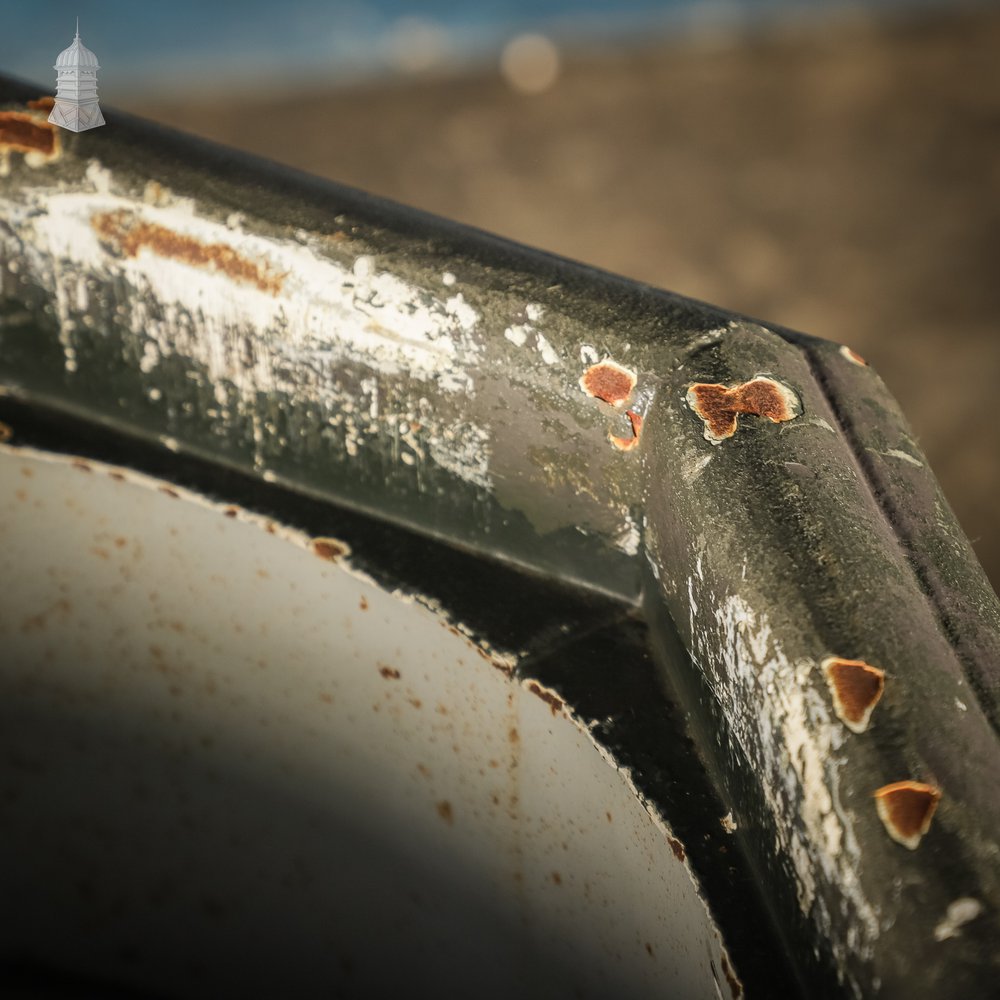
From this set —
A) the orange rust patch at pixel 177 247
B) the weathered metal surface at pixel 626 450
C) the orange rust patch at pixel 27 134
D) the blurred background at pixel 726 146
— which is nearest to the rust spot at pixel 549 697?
the weathered metal surface at pixel 626 450

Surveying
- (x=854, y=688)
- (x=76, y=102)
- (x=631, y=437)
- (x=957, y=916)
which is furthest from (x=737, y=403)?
(x=76, y=102)

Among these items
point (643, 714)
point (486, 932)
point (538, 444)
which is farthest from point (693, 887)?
point (486, 932)

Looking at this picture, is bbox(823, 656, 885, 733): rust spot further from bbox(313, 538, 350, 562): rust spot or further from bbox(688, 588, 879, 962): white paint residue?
bbox(313, 538, 350, 562): rust spot

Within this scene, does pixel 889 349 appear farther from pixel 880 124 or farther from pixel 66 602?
pixel 66 602

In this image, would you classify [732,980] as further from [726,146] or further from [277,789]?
[726,146]

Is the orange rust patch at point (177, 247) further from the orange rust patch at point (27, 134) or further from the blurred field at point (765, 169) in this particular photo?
the blurred field at point (765, 169)

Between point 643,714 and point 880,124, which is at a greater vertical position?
point 880,124

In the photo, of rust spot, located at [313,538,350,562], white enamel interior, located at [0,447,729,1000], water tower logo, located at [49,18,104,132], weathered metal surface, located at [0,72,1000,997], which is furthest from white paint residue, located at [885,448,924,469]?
water tower logo, located at [49,18,104,132]
